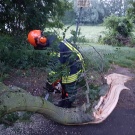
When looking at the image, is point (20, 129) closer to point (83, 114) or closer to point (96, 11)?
point (83, 114)

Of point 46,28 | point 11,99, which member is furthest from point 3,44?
point 11,99

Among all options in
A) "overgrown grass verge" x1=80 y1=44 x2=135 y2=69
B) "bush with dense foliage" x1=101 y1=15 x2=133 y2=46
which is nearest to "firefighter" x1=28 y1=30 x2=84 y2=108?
"overgrown grass verge" x1=80 y1=44 x2=135 y2=69

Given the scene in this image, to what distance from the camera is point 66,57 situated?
4.86 metres

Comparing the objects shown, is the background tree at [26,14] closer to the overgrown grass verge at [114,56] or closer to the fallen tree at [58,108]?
the overgrown grass verge at [114,56]

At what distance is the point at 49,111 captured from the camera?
416 cm

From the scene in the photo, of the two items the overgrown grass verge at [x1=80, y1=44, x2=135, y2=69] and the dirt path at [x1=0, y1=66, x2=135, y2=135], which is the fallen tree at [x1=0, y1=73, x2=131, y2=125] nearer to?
the dirt path at [x1=0, y1=66, x2=135, y2=135]

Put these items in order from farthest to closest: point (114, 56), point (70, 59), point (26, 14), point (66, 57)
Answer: point (114, 56), point (26, 14), point (66, 57), point (70, 59)

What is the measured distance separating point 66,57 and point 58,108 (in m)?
0.92

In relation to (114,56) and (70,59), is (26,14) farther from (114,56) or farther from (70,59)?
(70,59)

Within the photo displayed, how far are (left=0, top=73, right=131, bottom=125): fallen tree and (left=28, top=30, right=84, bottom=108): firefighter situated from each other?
14.9 inches

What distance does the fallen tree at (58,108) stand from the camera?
3498 mm

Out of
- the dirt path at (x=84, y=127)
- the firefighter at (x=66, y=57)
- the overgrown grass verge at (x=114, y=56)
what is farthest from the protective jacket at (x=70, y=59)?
the overgrown grass verge at (x=114, y=56)

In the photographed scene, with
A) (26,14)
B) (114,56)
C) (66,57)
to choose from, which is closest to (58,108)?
(66,57)

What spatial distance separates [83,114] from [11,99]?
150cm
